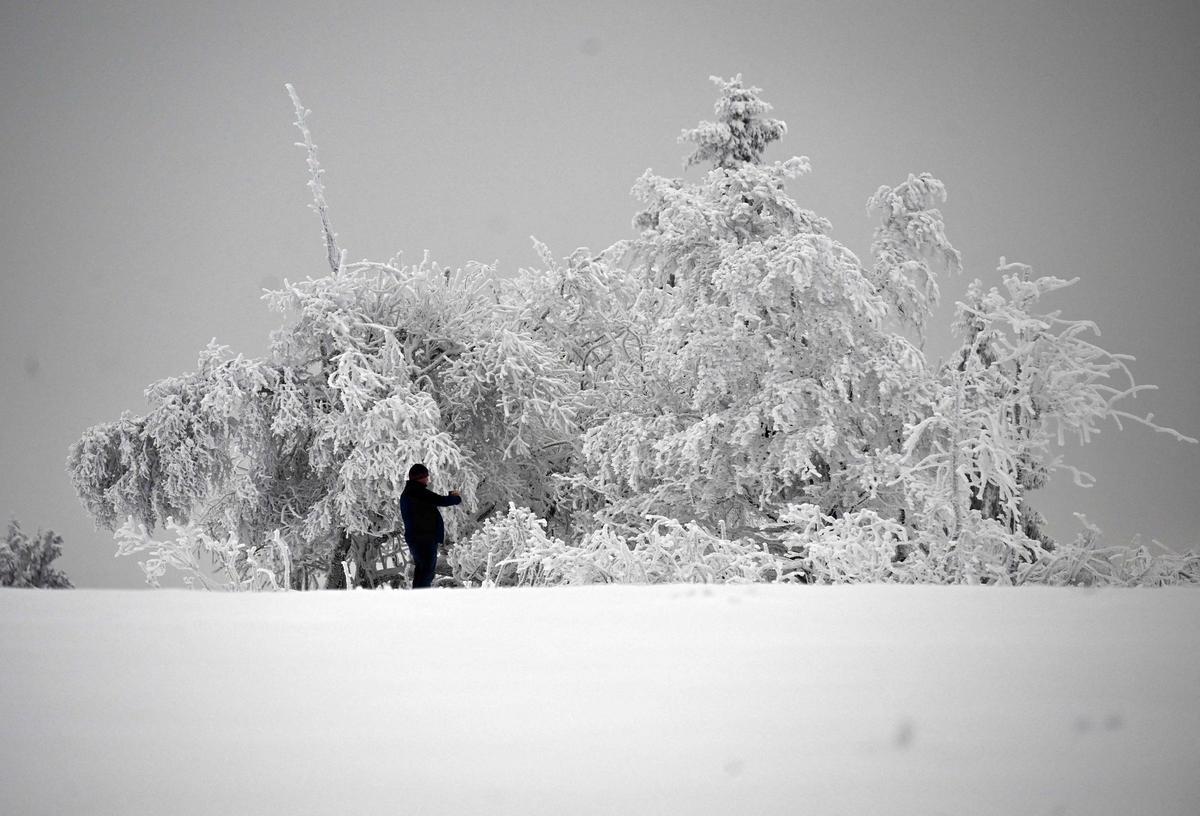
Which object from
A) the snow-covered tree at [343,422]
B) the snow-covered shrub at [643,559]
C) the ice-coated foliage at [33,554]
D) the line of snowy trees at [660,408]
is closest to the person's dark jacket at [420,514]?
the snow-covered shrub at [643,559]

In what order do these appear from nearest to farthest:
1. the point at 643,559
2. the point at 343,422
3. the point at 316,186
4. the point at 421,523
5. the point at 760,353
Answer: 1. the point at 421,523
2. the point at 643,559
3. the point at 760,353
4. the point at 343,422
5. the point at 316,186

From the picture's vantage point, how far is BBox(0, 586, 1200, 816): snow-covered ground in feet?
8.84

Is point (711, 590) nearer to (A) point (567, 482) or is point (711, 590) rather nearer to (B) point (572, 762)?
(B) point (572, 762)

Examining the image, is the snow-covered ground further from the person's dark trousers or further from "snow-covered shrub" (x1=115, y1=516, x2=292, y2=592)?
"snow-covered shrub" (x1=115, y1=516, x2=292, y2=592)

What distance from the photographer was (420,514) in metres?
10.3

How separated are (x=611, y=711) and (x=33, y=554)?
69.2 ft

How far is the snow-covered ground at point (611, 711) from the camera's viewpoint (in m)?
2.69

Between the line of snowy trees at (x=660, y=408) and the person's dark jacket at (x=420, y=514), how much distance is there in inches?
71.8

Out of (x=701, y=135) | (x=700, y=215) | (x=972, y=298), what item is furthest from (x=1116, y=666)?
(x=701, y=135)

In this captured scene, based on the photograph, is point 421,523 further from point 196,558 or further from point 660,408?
point 660,408

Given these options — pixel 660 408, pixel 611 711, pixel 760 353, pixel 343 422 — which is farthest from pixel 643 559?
pixel 611 711

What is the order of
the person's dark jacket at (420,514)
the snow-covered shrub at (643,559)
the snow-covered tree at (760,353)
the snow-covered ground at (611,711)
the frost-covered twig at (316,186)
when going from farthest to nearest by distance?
the frost-covered twig at (316,186) → the snow-covered tree at (760,353) → the snow-covered shrub at (643,559) → the person's dark jacket at (420,514) → the snow-covered ground at (611,711)

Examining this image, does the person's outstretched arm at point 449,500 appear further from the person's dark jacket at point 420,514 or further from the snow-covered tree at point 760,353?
the snow-covered tree at point 760,353

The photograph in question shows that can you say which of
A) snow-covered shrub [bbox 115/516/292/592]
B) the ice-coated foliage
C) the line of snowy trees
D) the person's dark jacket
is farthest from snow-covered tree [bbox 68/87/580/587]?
the person's dark jacket
